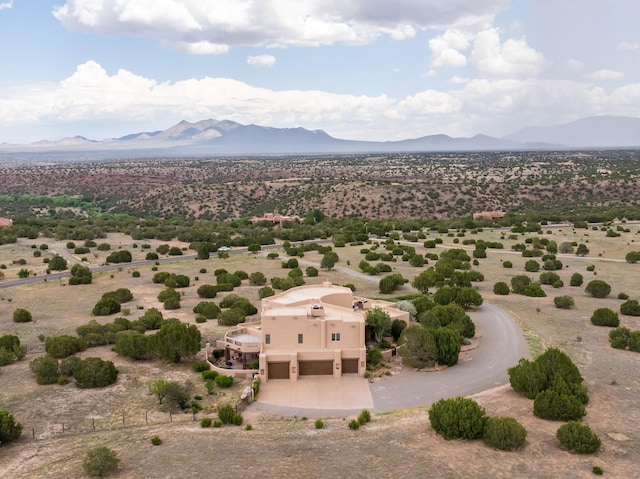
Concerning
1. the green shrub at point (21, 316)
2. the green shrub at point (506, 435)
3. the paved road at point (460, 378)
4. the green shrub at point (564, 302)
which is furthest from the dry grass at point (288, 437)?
the green shrub at point (564, 302)

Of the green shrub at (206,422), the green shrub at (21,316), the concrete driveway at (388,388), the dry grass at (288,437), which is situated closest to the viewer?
the dry grass at (288,437)

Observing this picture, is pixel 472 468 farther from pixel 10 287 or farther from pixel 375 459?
pixel 10 287

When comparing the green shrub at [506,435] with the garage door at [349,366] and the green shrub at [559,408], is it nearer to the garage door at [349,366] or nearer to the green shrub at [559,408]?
the green shrub at [559,408]

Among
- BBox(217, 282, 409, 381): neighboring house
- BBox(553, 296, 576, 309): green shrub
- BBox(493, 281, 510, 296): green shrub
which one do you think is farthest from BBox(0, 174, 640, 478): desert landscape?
BBox(493, 281, 510, 296): green shrub

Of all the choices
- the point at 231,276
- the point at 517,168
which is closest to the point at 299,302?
the point at 231,276

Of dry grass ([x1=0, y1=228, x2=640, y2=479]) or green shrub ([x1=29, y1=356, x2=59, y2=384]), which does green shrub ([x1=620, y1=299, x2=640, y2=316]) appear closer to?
dry grass ([x1=0, y1=228, x2=640, y2=479])

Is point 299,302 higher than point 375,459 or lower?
higher
